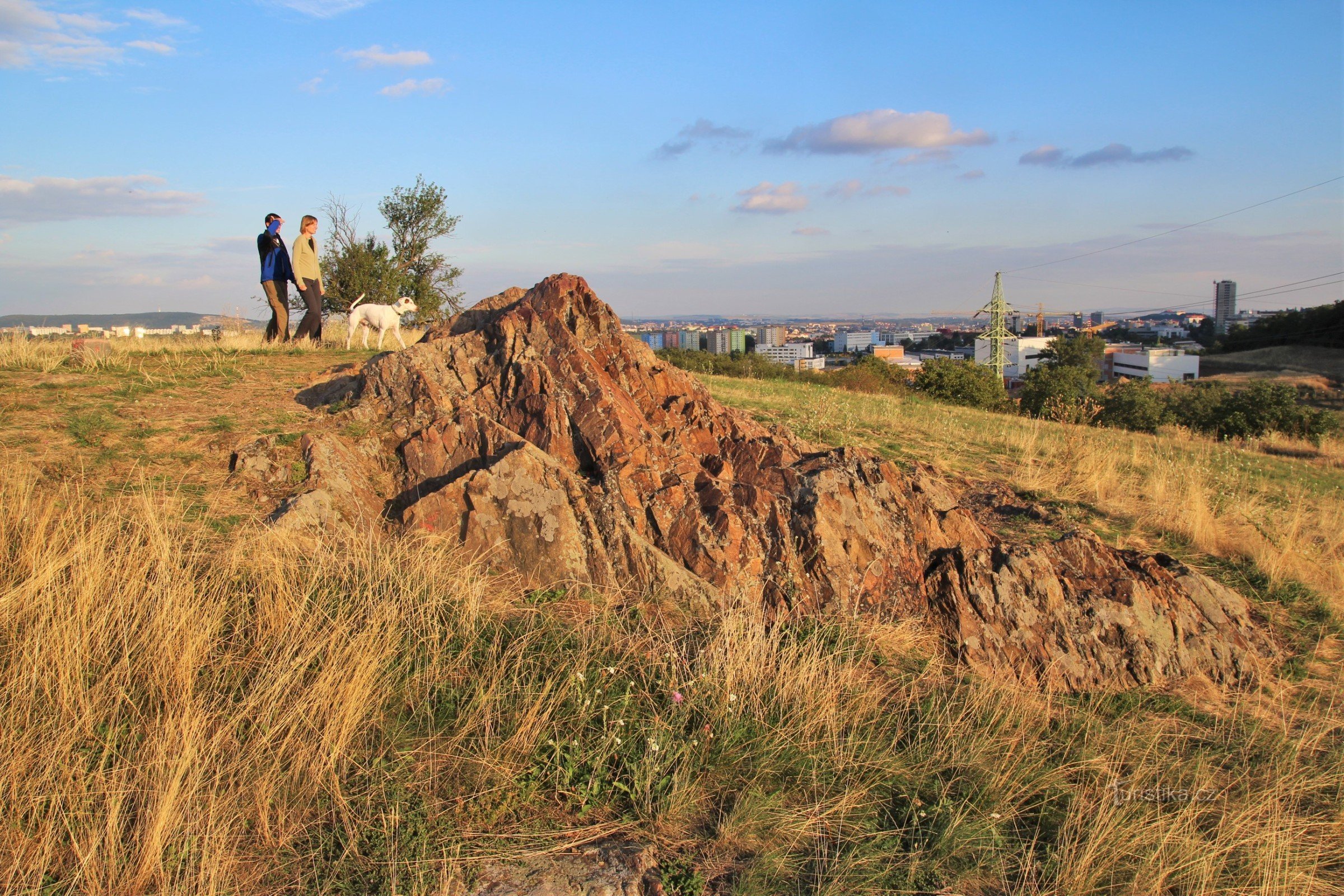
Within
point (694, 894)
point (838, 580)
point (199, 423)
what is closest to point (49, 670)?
point (694, 894)

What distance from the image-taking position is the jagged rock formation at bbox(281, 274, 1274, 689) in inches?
203

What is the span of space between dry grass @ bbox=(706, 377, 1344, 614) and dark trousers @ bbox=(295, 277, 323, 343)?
22.2 feet

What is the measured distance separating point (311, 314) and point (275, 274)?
0.78 metres

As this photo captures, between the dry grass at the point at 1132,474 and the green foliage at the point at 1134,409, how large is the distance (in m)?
6.64

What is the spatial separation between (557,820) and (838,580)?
2791 millimetres

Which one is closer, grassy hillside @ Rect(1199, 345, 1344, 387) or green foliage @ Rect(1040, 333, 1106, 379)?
grassy hillside @ Rect(1199, 345, 1344, 387)

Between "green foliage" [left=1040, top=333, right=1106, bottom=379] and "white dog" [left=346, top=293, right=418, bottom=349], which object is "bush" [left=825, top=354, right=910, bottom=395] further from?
"green foliage" [left=1040, top=333, right=1106, bottom=379]

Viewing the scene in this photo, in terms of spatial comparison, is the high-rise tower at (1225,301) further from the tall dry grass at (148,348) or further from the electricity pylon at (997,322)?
the tall dry grass at (148,348)

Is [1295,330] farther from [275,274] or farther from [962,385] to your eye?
[275,274]

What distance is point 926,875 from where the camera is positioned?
3084mm

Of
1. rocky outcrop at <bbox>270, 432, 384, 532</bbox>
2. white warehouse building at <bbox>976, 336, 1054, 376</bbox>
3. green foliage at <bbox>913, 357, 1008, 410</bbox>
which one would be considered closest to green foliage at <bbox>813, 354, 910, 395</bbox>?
green foliage at <bbox>913, 357, 1008, 410</bbox>

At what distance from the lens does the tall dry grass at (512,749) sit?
115 inches

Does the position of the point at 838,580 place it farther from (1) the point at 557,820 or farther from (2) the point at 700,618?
(1) the point at 557,820

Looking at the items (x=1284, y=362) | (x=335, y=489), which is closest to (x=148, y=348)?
(x=335, y=489)
